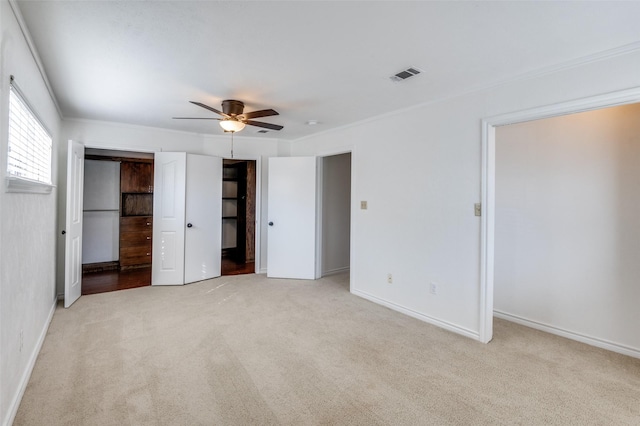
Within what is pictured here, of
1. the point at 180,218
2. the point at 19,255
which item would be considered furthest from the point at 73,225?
the point at 19,255

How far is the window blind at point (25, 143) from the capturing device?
1944 mm

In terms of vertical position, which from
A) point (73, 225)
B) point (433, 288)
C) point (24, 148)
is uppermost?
point (24, 148)

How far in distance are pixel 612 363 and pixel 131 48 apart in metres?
4.51

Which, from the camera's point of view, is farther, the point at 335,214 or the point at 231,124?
the point at 335,214

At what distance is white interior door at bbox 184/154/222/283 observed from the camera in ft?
15.6

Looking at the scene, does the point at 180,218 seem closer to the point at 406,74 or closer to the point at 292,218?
the point at 292,218

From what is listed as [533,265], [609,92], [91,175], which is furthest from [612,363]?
[91,175]

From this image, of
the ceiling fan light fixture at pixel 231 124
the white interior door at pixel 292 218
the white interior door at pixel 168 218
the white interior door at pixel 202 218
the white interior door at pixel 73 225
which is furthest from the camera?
the white interior door at pixel 292 218

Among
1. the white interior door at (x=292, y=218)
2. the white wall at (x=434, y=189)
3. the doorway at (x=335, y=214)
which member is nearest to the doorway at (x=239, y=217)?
the white interior door at (x=292, y=218)

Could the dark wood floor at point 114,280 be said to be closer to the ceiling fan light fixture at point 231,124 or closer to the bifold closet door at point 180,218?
the bifold closet door at point 180,218

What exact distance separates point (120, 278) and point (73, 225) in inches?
59.8

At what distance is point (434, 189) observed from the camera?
326 centimetres

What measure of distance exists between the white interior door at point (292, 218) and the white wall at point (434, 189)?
3.08 ft

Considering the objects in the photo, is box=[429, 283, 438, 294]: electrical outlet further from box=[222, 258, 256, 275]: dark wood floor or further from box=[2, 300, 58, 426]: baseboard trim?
box=[2, 300, 58, 426]: baseboard trim
